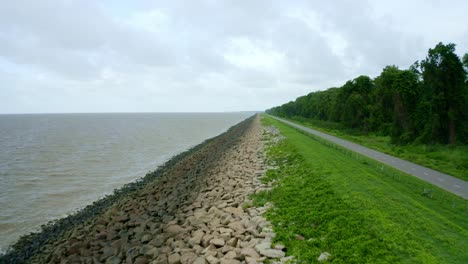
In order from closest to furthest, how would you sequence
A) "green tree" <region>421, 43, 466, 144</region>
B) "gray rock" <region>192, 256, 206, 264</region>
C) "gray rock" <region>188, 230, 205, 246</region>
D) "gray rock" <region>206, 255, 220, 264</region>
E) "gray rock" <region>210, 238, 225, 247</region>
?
"gray rock" <region>206, 255, 220, 264</region>, "gray rock" <region>192, 256, 206, 264</region>, "gray rock" <region>210, 238, 225, 247</region>, "gray rock" <region>188, 230, 205, 246</region>, "green tree" <region>421, 43, 466, 144</region>

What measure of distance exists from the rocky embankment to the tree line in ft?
82.6

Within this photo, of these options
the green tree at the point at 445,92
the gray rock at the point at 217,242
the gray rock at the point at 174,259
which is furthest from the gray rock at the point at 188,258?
the green tree at the point at 445,92

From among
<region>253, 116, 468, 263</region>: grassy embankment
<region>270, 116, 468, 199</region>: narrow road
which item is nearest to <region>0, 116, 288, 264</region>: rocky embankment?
<region>253, 116, 468, 263</region>: grassy embankment

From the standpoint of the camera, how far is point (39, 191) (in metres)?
23.0

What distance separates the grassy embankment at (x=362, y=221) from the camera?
785 centimetres

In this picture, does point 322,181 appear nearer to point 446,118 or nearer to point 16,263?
point 16,263

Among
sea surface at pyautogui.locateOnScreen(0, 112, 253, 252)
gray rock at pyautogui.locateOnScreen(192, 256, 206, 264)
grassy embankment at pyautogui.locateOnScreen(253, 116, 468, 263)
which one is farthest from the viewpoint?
sea surface at pyautogui.locateOnScreen(0, 112, 253, 252)

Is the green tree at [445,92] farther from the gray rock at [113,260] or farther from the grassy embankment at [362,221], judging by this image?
the gray rock at [113,260]

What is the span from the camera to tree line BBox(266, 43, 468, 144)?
3186cm

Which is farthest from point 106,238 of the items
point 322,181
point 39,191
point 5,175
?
point 5,175

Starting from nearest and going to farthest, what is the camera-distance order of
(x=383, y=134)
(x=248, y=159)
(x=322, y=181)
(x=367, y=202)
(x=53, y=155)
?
(x=367, y=202) < (x=322, y=181) < (x=248, y=159) < (x=53, y=155) < (x=383, y=134)

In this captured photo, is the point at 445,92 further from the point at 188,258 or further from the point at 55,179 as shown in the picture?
the point at 55,179

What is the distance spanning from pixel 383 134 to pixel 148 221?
4500 cm

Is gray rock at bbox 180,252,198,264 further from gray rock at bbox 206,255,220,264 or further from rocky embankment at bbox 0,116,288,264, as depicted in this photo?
gray rock at bbox 206,255,220,264
